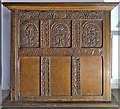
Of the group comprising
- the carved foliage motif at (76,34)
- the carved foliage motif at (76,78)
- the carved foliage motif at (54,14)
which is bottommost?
the carved foliage motif at (76,78)

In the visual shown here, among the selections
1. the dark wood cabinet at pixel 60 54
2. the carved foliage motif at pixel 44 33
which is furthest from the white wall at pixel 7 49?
the carved foliage motif at pixel 44 33

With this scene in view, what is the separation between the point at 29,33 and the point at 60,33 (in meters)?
0.33

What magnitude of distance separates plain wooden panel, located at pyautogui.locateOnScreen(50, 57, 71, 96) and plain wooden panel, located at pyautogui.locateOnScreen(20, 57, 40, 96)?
0.16 metres

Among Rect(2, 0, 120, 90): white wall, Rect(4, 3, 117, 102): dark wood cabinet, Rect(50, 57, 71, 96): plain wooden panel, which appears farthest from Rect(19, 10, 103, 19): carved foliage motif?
Rect(2, 0, 120, 90): white wall

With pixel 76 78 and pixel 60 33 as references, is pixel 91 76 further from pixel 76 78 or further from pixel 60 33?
pixel 60 33

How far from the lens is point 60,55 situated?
2717 mm

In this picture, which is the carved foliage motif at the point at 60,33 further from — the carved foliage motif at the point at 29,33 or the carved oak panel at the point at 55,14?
the carved foliage motif at the point at 29,33

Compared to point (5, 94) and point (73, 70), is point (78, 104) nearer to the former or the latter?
point (73, 70)

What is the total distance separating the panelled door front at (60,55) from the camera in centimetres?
270

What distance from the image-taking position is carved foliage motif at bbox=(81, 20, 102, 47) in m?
2.70

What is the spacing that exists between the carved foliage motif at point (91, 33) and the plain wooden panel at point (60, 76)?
27 centimetres

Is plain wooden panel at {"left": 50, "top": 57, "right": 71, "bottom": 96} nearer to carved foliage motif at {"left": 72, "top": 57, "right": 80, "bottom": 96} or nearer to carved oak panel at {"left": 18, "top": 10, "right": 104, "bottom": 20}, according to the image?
carved foliage motif at {"left": 72, "top": 57, "right": 80, "bottom": 96}

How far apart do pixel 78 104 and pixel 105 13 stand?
39.0 inches

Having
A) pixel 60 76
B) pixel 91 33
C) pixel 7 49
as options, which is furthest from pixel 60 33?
pixel 7 49
